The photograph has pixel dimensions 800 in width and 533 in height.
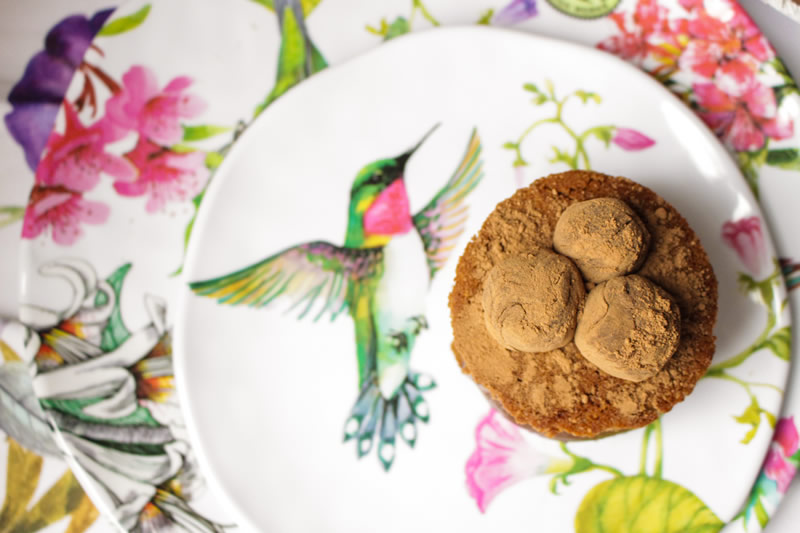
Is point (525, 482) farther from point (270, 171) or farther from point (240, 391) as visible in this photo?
point (270, 171)

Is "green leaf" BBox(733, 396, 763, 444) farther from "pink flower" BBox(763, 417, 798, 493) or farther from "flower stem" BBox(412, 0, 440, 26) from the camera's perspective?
"flower stem" BBox(412, 0, 440, 26)

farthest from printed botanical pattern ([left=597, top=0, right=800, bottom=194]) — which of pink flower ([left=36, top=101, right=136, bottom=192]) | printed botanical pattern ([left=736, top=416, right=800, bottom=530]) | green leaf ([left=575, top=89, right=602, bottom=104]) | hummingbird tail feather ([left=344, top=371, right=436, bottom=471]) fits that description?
pink flower ([left=36, top=101, right=136, bottom=192])

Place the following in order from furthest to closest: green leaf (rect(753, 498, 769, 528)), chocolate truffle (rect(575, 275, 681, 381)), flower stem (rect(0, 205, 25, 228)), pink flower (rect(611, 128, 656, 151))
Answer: flower stem (rect(0, 205, 25, 228)) < pink flower (rect(611, 128, 656, 151)) < green leaf (rect(753, 498, 769, 528)) < chocolate truffle (rect(575, 275, 681, 381))

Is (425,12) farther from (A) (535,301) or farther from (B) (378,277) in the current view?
(A) (535,301)

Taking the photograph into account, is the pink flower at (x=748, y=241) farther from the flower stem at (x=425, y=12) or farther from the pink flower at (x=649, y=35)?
the flower stem at (x=425, y=12)

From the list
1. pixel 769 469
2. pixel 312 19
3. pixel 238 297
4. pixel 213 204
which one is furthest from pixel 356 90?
pixel 769 469

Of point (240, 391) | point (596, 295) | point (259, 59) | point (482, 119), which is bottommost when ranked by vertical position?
point (240, 391)
